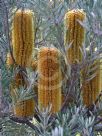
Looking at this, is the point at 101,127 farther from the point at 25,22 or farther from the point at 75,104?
the point at 25,22

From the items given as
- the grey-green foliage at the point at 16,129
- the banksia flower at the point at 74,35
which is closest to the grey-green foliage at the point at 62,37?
the banksia flower at the point at 74,35

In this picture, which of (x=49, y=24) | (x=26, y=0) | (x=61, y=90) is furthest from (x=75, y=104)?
(x=26, y=0)

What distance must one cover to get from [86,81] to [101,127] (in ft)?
0.90

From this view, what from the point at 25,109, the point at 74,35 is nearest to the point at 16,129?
the point at 25,109

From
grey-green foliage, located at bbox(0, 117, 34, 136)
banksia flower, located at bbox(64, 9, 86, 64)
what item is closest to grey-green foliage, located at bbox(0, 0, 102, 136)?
banksia flower, located at bbox(64, 9, 86, 64)

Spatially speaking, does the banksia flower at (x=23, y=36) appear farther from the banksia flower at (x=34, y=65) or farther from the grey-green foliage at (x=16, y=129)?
the grey-green foliage at (x=16, y=129)

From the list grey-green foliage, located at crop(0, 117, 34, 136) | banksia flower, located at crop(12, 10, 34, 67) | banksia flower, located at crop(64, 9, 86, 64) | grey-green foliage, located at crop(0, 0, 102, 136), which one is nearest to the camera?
grey-green foliage, located at crop(0, 0, 102, 136)

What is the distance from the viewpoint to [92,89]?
62.4 inches

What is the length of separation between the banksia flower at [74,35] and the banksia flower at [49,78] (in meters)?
0.07

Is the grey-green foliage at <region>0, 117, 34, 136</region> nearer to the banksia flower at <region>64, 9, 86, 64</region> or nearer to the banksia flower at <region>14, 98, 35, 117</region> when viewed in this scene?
the banksia flower at <region>14, 98, 35, 117</region>

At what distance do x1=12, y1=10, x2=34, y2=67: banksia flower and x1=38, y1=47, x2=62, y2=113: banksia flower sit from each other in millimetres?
80

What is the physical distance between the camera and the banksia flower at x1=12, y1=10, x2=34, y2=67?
5.11 feet

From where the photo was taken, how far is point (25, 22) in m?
1.56

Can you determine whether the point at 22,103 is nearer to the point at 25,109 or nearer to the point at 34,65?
the point at 25,109
